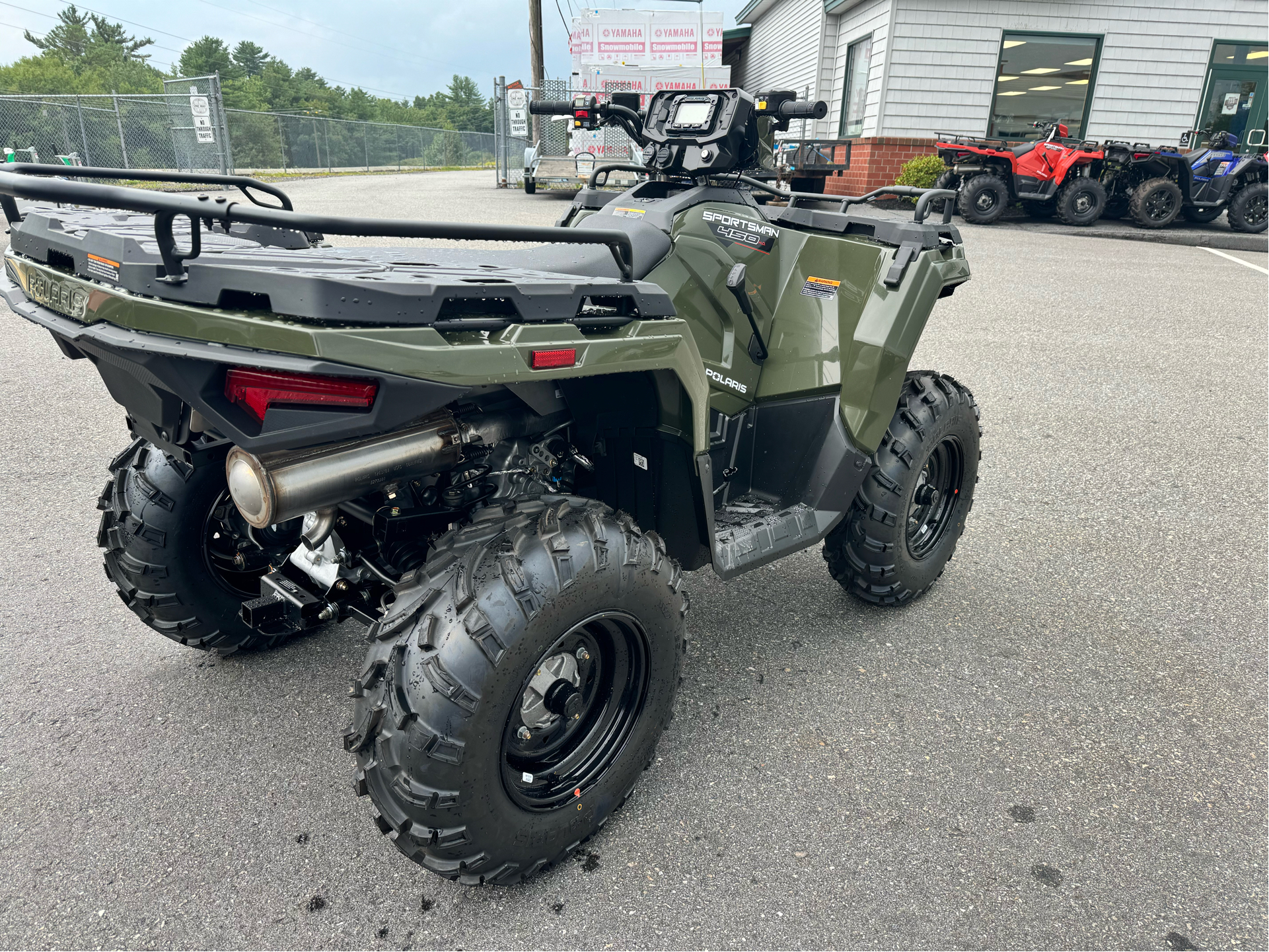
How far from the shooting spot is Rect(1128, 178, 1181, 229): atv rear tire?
1451 centimetres

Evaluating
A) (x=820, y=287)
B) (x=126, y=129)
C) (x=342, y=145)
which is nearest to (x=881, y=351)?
(x=820, y=287)

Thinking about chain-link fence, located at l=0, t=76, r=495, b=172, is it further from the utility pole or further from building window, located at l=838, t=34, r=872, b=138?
building window, located at l=838, t=34, r=872, b=138

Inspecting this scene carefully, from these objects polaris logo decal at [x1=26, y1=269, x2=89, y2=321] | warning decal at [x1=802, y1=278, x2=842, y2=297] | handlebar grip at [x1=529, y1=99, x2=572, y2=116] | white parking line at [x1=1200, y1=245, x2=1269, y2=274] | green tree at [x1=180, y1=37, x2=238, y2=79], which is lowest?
white parking line at [x1=1200, y1=245, x2=1269, y2=274]

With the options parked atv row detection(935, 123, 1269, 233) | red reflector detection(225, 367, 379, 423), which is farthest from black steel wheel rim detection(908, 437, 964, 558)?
parked atv row detection(935, 123, 1269, 233)

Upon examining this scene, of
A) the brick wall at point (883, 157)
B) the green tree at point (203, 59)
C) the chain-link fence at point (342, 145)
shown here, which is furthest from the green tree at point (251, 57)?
the brick wall at point (883, 157)

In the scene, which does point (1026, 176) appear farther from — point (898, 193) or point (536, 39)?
point (536, 39)

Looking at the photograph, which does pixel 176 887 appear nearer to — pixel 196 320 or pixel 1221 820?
pixel 196 320

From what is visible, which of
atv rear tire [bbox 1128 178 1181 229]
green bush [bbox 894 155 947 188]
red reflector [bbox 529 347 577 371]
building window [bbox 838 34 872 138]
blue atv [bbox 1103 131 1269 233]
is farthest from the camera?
building window [bbox 838 34 872 138]

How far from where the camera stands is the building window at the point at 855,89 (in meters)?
18.2

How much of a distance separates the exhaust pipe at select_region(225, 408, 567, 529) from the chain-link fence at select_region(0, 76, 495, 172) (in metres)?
13.7

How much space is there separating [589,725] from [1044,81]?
1850cm

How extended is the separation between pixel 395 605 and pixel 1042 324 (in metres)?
8.21

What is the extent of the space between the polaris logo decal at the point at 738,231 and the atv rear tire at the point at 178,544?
1.67 meters

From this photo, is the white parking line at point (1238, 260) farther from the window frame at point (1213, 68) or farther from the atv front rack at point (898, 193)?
the atv front rack at point (898, 193)
